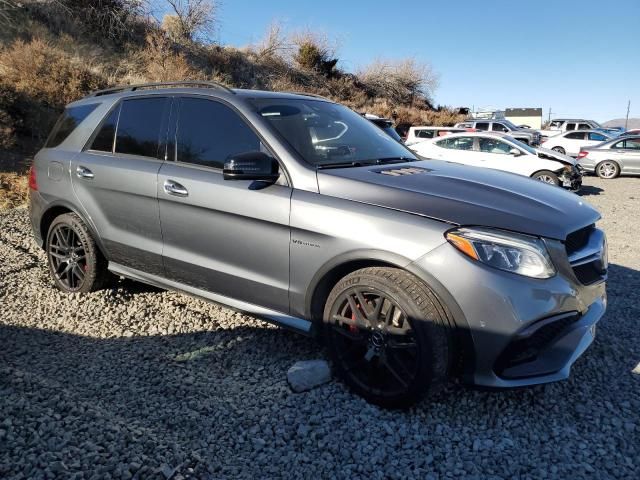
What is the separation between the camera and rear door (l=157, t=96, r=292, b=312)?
3.12m

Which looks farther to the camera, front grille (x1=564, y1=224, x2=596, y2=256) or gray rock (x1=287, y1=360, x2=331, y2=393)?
gray rock (x1=287, y1=360, x2=331, y2=393)

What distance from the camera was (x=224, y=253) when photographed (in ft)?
11.0

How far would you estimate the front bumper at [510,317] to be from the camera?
2463 millimetres

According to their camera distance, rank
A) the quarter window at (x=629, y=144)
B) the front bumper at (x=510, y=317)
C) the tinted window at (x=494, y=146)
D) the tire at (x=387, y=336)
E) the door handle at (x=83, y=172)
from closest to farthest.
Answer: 1. the front bumper at (x=510, y=317)
2. the tire at (x=387, y=336)
3. the door handle at (x=83, y=172)
4. the tinted window at (x=494, y=146)
5. the quarter window at (x=629, y=144)

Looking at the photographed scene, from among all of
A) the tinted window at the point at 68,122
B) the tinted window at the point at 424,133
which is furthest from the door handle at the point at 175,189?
the tinted window at the point at 424,133

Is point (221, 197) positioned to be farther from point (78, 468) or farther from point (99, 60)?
point (99, 60)

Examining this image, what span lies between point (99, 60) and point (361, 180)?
19372 millimetres

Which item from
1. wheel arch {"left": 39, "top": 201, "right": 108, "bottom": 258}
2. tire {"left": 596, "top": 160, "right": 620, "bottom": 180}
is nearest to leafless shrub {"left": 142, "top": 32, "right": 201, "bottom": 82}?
wheel arch {"left": 39, "top": 201, "right": 108, "bottom": 258}

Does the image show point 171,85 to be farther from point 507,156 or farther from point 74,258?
point 507,156

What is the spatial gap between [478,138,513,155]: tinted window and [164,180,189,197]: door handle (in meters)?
11.3

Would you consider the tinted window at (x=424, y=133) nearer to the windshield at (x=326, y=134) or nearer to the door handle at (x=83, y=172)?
the windshield at (x=326, y=134)

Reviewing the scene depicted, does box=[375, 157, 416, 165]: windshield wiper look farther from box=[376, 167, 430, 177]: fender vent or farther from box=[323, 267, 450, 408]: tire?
box=[323, 267, 450, 408]: tire

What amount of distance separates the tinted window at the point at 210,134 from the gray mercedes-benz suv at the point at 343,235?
0.01m

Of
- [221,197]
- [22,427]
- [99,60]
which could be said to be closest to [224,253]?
[221,197]
